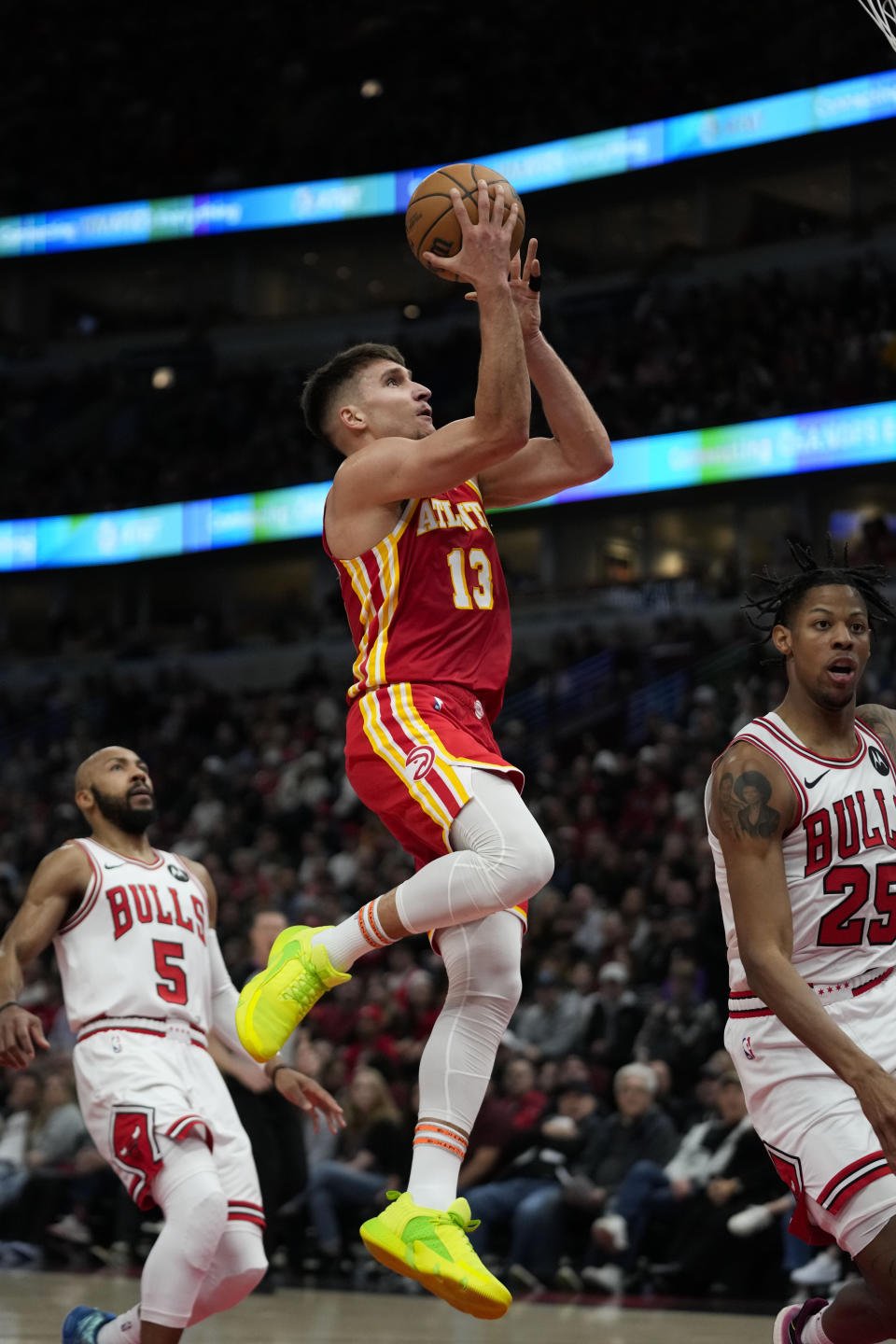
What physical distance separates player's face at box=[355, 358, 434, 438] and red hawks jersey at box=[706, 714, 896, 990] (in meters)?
1.60

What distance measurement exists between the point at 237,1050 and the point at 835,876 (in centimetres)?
331

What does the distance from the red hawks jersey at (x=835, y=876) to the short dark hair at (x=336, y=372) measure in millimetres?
1878

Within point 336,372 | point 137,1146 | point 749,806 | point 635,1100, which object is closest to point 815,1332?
point 749,806

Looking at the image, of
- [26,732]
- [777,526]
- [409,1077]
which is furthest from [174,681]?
[409,1077]

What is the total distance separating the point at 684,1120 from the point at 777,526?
1799cm

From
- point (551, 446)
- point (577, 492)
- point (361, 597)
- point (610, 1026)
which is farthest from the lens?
point (577, 492)

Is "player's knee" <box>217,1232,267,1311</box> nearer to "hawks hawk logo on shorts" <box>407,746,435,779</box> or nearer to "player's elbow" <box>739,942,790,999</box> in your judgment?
"hawks hawk logo on shorts" <box>407,746,435,779</box>

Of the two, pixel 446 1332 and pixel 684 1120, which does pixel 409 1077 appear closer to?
pixel 684 1120

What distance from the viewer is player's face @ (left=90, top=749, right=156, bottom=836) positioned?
22.1 feet

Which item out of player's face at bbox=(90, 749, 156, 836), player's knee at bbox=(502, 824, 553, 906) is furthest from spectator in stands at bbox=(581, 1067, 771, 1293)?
player's knee at bbox=(502, 824, 553, 906)

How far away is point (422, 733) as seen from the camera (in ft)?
16.5

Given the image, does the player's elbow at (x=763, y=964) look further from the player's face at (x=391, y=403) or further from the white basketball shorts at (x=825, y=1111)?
the player's face at (x=391, y=403)

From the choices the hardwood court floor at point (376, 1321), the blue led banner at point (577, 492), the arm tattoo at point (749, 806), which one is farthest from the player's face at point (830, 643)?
the blue led banner at point (577, 492)

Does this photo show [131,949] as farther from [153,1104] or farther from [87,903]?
[153,1104]
